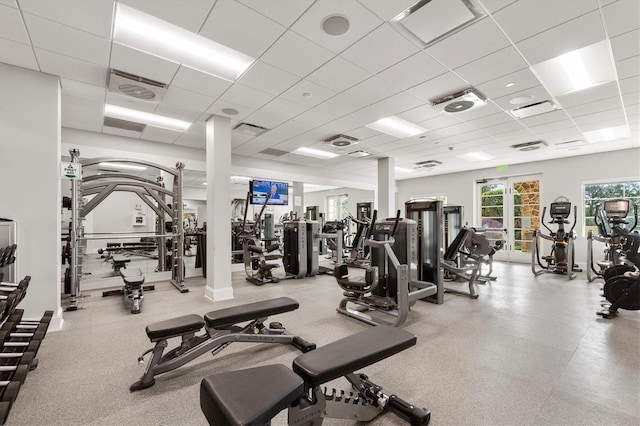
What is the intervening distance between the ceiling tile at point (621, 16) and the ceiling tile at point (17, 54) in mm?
5461

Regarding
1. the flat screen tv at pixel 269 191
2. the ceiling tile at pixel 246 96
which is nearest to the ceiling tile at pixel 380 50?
the ceiling tile at pixel 246 96

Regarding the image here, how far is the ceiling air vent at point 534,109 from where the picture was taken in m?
4.40

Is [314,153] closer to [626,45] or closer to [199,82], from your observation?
[199,82]

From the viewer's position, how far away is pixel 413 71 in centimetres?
346

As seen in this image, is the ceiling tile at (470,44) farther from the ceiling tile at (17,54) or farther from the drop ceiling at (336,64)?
the ceiling tile at (17,54)

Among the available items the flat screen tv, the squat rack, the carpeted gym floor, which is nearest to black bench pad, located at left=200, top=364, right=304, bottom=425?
the carpeted gym floor

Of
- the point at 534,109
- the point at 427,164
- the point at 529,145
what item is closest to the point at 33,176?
the point at 534,109

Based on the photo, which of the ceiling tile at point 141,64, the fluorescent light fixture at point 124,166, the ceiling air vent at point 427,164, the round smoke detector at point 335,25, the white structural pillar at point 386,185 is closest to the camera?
the round smoke detector at point 335,25

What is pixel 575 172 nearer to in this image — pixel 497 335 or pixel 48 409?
pixel 497 335

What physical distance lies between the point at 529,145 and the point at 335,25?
6181 mm

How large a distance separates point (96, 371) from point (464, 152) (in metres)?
7.95

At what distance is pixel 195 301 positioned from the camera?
14.7 feet

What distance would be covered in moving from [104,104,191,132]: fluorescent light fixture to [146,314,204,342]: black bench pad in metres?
3.80

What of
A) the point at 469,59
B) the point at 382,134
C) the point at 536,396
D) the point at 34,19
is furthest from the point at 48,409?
the point at 382,134
